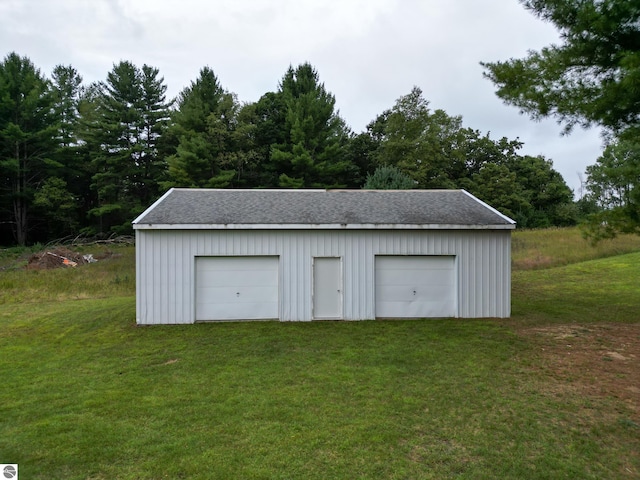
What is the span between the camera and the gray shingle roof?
10.5m

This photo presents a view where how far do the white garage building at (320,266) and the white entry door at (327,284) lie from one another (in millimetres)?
27

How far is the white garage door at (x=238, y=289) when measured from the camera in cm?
1050

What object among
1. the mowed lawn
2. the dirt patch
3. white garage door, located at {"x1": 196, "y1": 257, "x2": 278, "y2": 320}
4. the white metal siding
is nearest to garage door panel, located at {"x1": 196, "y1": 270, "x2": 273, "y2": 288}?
white garage door, located at {"x1": 196, "y1": 257, "x2": 278, "y2": 320}

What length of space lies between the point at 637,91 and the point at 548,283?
40.3 ft

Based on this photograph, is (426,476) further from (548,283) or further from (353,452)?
(548,283)

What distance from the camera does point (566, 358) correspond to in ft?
23.5

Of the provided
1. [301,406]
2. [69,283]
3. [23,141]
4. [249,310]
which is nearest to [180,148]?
[23,141]

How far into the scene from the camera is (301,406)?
5.03 metres

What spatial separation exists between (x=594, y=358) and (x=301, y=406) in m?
5.71

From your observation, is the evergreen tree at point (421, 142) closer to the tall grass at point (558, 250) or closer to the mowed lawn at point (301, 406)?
the tall grass at point (558, 250)

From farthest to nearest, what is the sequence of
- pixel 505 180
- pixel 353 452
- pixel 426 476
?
pixel 505 180 → pixel 353 452 → pixel 426 476

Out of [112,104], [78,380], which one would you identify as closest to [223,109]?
[112,104]

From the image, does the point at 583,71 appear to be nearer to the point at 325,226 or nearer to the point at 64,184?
the point at 325,226

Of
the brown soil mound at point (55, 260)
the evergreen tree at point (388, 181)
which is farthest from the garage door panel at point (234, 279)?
the evergreen tree at point (388, 181)
